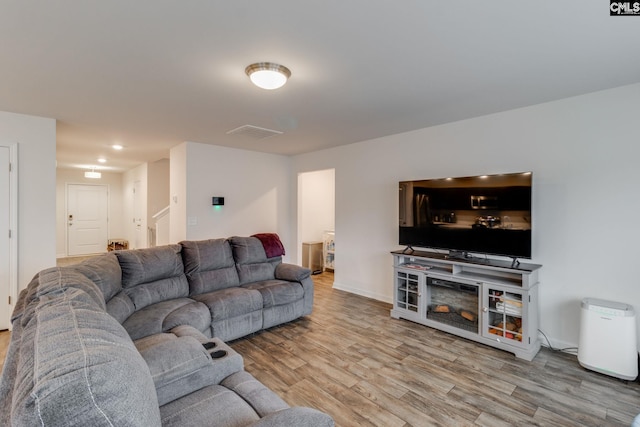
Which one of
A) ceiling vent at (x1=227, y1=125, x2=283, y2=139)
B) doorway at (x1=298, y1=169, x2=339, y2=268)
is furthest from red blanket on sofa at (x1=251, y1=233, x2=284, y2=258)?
doorway at (x1=298, y1=169, x2=339, y2=268)

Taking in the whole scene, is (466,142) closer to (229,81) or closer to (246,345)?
(229,81)

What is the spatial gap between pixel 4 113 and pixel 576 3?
5.10 meters

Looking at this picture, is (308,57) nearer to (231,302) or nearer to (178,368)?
(178,368)

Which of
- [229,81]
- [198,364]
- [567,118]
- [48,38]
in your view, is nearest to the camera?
[198,364]

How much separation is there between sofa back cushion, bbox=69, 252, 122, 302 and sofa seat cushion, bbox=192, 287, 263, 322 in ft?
2.54

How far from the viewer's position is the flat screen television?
9.52 feet

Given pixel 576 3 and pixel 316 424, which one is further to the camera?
pixel 576 3

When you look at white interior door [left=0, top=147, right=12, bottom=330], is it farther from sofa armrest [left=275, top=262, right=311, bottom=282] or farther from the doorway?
the doorway

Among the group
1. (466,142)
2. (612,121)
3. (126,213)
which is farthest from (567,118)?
(126,213)

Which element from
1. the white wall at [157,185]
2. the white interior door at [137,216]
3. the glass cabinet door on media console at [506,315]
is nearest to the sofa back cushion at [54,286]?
the glass cabinet door on media console at [506,315]

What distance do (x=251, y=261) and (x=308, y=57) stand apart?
256cm

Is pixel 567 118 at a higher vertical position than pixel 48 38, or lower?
lower

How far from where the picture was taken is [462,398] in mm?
2199

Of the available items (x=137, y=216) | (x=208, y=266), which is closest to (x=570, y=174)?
(x=208, y=266)
